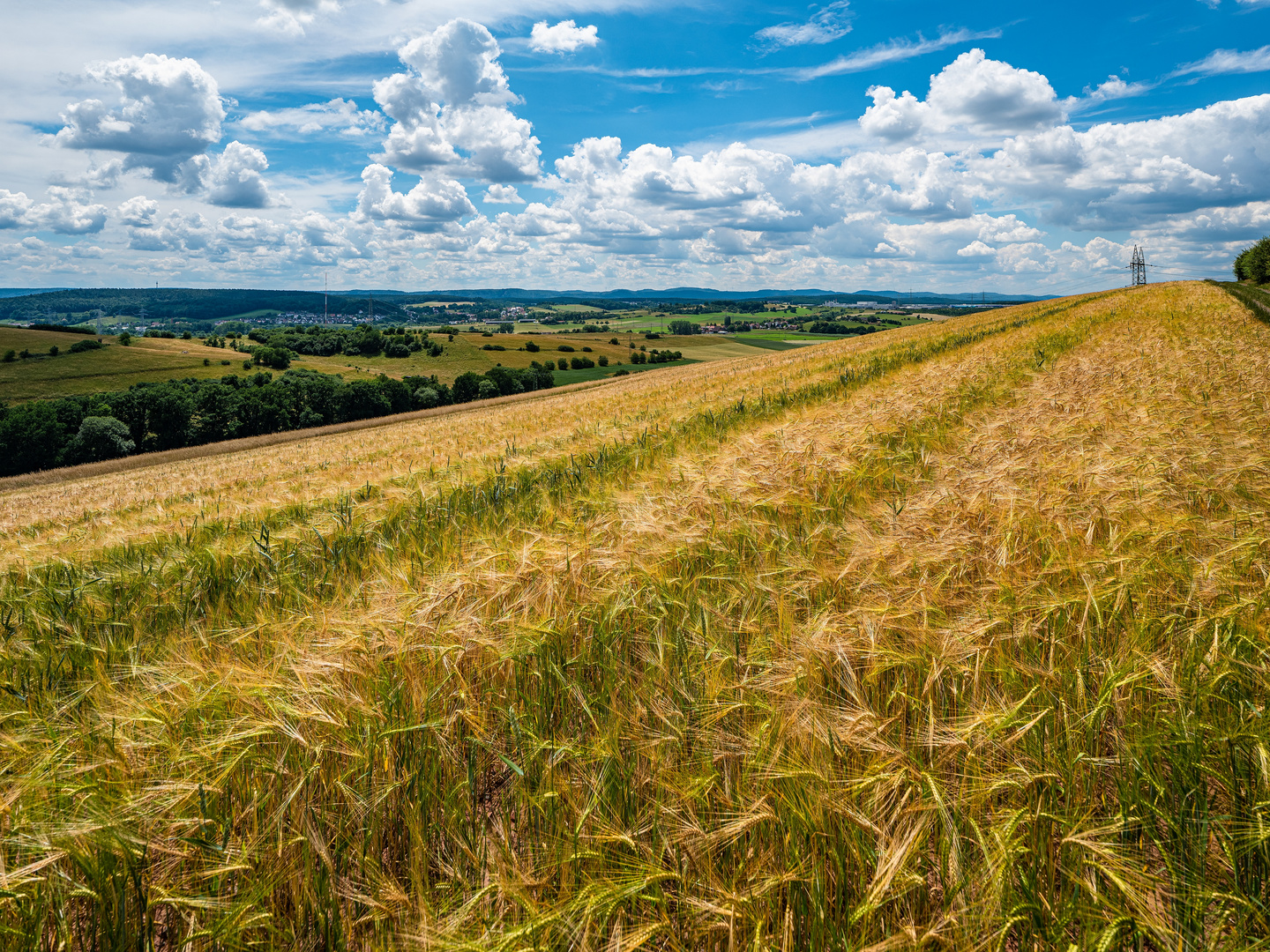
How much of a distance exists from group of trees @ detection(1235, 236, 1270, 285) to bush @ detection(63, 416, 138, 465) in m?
126

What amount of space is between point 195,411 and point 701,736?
81.0 metres

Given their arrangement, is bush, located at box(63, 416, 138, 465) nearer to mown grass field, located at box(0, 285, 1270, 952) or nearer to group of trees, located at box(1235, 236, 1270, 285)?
mown grass field, located at box(0, 285, 1270, 952)

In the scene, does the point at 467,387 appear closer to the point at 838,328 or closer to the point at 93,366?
the point at 93,366

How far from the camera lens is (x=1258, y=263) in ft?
230

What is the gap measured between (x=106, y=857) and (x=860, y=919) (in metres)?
2.02

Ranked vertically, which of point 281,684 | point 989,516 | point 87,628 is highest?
point 989,516

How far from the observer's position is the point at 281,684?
2.14 metres

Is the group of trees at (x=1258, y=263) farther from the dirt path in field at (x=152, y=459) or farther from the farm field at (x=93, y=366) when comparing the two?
the farm field at (x=93, y=366)

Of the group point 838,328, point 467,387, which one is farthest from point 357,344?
point 838,328

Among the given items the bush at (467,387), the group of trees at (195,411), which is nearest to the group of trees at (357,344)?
the group of trees at (195,411)

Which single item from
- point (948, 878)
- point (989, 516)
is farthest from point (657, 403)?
point (948, 878)

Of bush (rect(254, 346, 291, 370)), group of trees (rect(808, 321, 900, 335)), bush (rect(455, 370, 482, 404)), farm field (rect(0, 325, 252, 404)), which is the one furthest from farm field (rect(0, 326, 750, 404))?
group of trees (rect(808, 321, 900, 335))

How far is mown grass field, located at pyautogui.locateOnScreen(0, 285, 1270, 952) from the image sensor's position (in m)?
1.48

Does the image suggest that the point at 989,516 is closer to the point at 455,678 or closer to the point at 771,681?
the point at 771,681
